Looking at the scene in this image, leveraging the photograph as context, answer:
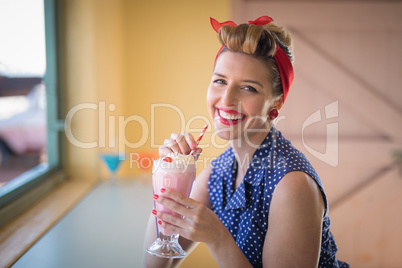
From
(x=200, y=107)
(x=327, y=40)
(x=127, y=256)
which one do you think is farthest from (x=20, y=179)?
(x=327, y=40)

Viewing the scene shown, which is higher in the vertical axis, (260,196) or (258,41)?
(258,41)

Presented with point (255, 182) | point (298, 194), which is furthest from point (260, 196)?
point (298, 194)

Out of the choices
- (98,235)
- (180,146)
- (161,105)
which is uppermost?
(180,146)

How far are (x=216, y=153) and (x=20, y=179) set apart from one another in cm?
151

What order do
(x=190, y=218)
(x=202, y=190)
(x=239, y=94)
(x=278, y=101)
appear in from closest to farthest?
1. (x=190, y=218)
2. (x=239, y=94)
3. (x=278, y=101)
4. (x=202, y=190)

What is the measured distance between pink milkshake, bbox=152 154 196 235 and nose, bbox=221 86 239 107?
8.1 inches

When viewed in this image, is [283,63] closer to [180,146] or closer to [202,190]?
[180,146]

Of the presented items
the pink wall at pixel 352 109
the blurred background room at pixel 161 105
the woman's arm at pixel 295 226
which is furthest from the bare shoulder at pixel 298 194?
the pink wall at pixel 352 109

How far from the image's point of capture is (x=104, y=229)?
169cm

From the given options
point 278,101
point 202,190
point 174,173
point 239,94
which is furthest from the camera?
point 202,190

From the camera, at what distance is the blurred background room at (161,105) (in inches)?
74.8

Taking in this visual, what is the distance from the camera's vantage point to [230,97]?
1219mm

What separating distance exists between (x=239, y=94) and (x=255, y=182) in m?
0.29

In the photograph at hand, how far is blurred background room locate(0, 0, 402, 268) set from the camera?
1900 mm
